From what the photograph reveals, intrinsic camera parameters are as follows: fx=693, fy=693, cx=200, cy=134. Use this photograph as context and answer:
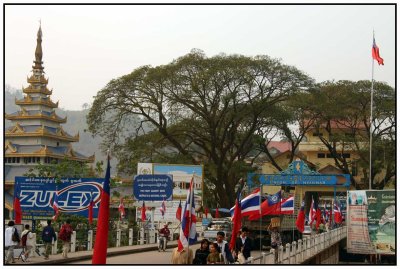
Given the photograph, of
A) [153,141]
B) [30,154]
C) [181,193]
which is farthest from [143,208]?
[30,154]

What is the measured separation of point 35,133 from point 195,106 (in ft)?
63.3

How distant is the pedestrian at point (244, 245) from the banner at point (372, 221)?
682 cm

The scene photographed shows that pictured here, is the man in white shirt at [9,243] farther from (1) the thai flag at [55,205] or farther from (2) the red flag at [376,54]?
(2) the red flag at [376,54]

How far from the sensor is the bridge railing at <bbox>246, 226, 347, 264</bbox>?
51.9 feet

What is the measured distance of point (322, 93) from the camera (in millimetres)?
49062

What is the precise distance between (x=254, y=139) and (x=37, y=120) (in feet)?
66.4

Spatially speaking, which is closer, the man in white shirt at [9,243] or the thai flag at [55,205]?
the man in white shirt at [9,243]

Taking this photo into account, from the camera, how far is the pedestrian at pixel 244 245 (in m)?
15.1

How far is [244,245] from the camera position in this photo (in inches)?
596

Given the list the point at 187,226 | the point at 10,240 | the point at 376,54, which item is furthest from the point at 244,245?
the point at 376,54

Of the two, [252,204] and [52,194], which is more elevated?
[52,194]

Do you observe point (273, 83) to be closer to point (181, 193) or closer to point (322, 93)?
point (322, 93)

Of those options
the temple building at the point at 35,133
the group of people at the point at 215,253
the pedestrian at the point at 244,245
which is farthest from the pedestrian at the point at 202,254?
the temple building at the point at 35,133

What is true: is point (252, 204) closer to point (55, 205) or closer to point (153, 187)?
point (55, 205)
